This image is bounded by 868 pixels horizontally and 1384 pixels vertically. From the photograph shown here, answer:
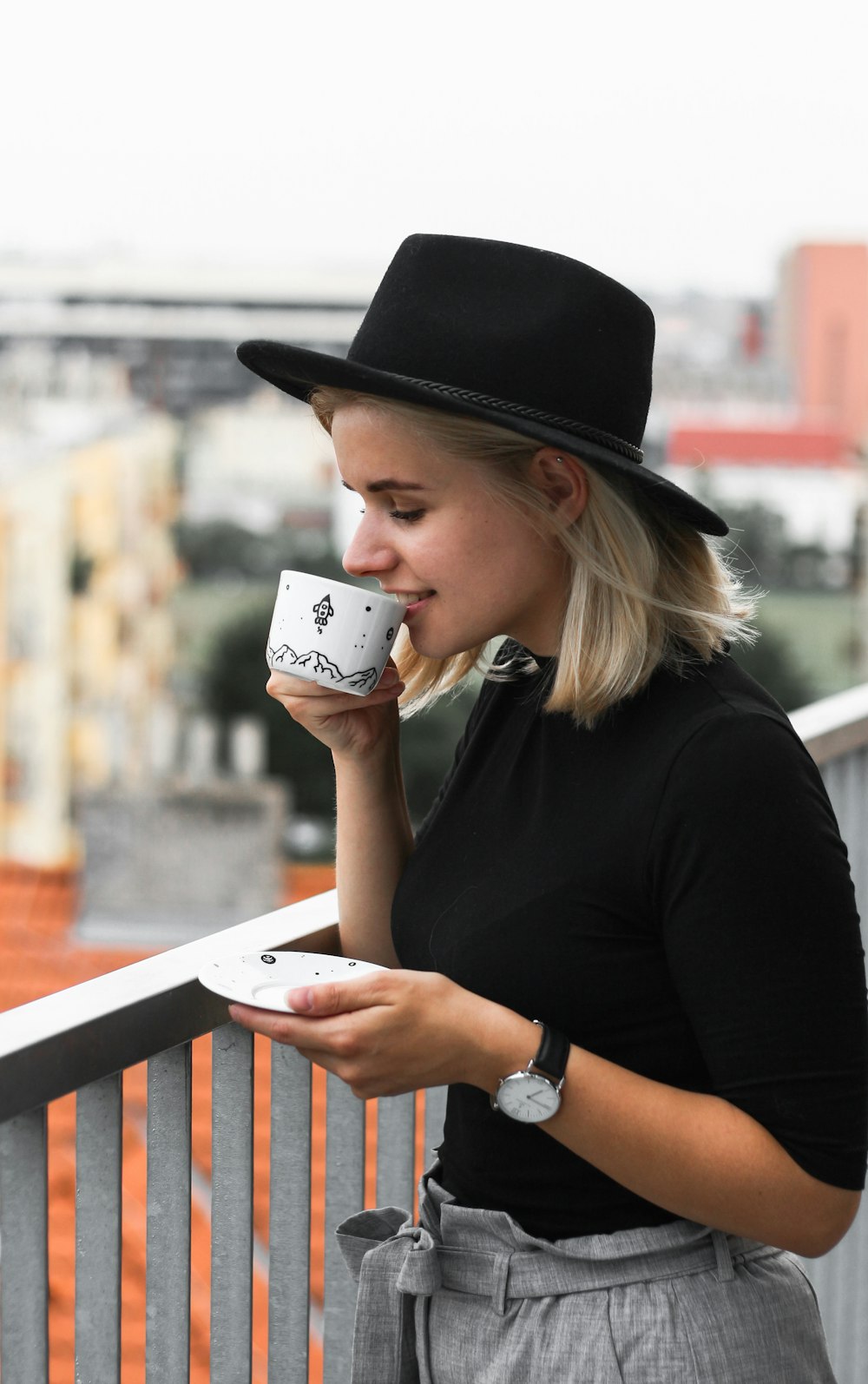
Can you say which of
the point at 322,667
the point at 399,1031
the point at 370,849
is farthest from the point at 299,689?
the point at 399,1031

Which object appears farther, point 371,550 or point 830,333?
point 830,333

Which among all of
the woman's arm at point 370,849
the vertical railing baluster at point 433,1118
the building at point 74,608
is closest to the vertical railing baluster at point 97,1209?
the woman's arm at point 370,849

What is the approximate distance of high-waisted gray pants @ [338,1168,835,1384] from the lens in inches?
41.3

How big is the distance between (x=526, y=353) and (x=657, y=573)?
0.63ft

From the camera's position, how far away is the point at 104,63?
5875 centimetres

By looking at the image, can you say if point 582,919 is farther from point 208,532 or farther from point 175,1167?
point 208,532

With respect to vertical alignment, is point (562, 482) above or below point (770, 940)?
above

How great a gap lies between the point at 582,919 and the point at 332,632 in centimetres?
33

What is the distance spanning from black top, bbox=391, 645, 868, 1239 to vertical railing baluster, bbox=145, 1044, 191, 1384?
8.3 inches

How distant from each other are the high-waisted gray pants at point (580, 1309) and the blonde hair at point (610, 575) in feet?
1.26

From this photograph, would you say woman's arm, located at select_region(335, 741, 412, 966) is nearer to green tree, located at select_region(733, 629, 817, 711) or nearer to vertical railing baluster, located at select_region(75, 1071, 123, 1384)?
vertical railing baluster, located at select_region(75, 1071, 123, 1384)

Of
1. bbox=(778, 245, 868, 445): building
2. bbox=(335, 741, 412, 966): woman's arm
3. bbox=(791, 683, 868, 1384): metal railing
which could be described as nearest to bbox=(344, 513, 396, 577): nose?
bbox=(335, 741, 412, 966): woman's arm

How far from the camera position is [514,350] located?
43.1 inches

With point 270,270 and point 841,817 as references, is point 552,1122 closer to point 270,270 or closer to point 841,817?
point 841,817
